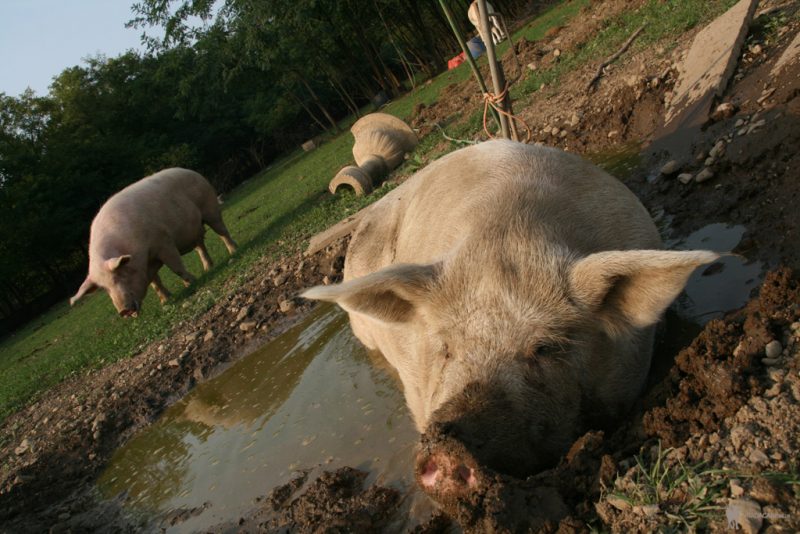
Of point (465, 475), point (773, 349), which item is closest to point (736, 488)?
point (773, 349)

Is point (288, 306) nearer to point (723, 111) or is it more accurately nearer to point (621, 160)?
point (621, 160)

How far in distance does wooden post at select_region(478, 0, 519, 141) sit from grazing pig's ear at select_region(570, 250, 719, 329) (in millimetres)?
3416

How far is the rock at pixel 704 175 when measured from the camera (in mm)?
4406

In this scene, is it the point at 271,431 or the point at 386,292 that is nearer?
the point at 386,292

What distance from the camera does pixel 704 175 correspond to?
4.43m

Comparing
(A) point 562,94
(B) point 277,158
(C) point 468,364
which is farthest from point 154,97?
(C) point 468,364

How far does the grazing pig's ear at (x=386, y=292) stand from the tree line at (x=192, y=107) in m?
27.8

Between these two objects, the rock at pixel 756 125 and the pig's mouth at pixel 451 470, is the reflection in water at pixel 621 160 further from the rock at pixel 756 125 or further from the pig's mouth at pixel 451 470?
the pig's mouth at pixel 451 470

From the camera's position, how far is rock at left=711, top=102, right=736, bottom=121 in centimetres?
494

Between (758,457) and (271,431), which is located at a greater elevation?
(758,457)

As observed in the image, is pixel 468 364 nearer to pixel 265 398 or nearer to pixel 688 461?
pixel 688 461

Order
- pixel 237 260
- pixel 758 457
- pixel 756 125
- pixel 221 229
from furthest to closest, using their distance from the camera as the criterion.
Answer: pixel 221 229, pixel 237 260, pixel 756 125, pixel 758 457

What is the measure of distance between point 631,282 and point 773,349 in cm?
53

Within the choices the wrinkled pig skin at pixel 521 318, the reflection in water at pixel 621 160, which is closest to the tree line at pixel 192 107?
the reflection in water at pixel 621 160
